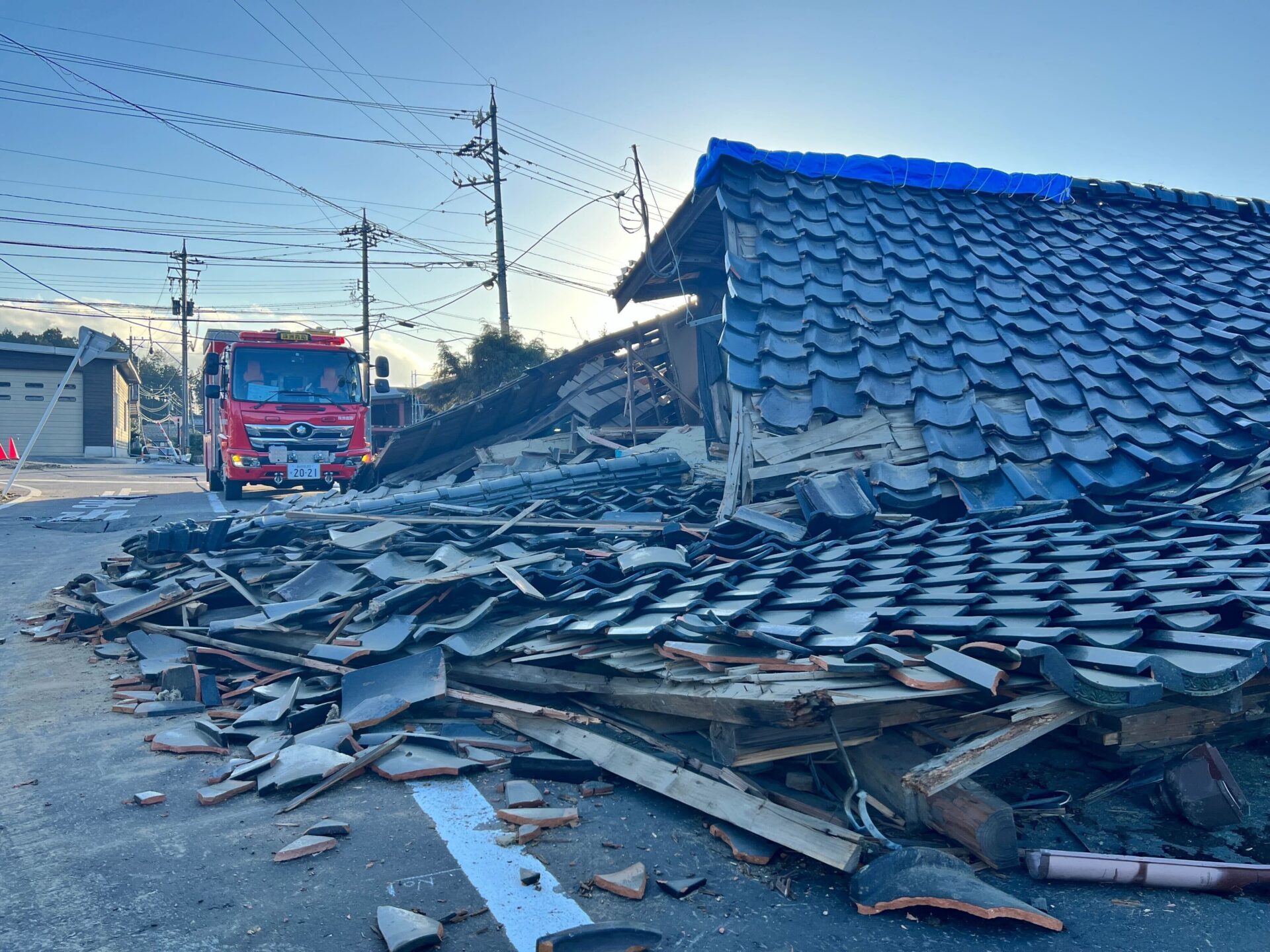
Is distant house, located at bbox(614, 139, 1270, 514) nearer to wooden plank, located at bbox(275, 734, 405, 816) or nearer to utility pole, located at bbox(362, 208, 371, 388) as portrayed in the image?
wooden plank, located at bbox(275, 734, 405, 816)

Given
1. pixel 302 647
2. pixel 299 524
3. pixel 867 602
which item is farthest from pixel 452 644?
pixel 299 524

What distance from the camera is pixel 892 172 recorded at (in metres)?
9.12

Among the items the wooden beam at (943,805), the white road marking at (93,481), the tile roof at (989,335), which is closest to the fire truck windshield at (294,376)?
the white road marking at (93,481)

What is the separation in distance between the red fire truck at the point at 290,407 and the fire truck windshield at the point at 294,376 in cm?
1

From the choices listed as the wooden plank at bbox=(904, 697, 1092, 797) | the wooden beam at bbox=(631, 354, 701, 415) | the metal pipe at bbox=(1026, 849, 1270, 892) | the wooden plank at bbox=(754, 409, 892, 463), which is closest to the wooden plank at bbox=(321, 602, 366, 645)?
the wooden plank at bbox=(754, 409, 892, 463)

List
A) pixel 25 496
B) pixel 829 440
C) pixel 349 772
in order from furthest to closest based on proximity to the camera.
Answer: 1. pixel 25 496
2. pixel 829 440
3. pixel 349 772

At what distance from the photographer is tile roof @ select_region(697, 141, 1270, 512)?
22.1 ft

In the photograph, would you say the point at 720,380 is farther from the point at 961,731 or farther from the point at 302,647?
the point at 961,731

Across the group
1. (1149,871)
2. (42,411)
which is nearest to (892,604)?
(1149,871)

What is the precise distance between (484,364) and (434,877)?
24576 millimetres

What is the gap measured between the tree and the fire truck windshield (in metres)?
9.85

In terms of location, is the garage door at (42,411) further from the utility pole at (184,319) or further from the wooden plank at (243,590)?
the wooden plank at (243,590)

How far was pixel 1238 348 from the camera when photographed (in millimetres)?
7781

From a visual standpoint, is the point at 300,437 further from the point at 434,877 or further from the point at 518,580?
the point at 434,877
